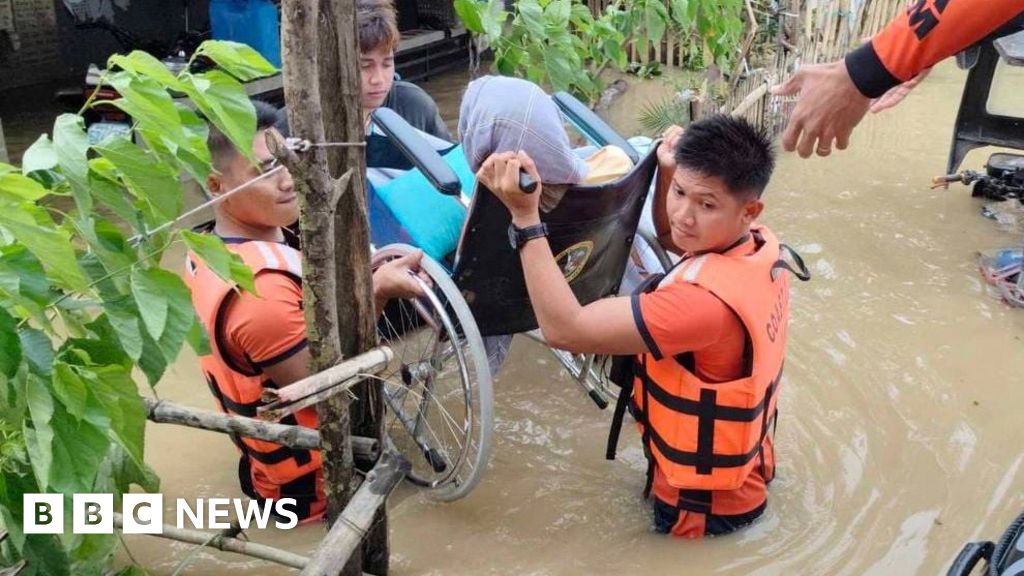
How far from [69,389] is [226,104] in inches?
20.8

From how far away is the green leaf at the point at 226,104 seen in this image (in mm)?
1494

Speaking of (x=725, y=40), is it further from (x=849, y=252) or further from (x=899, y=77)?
(x=899, y=77)

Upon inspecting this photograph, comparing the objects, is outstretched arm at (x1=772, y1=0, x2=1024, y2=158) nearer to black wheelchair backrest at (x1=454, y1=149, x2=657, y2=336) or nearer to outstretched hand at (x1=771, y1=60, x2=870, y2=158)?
outstretched hand at (x1=771, y1=60, x2=870, y2=158)

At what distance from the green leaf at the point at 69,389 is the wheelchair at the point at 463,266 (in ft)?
3.29

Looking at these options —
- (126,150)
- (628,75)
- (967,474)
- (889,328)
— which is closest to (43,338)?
(126,150)

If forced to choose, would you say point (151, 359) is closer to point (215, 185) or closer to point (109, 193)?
point (109, 193)

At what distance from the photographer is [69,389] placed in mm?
1379

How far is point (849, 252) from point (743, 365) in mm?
2718

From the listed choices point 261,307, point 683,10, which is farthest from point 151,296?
point 683,10

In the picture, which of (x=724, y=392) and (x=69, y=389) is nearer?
(x=69, y=389)

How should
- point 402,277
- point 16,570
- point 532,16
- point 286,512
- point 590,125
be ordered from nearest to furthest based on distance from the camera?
1. point 16,570
2. point 402,277
3. point 286,512
4. point 590,125
5. point 532,16

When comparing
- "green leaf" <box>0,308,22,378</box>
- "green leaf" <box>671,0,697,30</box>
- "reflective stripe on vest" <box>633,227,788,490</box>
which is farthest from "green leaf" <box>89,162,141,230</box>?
"green leaf" <box>671,0,697,30</box>

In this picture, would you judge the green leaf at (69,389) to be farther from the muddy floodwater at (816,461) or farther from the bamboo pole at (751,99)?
the bamboo pole at (751,99)

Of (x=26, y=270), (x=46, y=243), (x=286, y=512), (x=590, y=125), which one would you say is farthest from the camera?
(x=590, y=125)
